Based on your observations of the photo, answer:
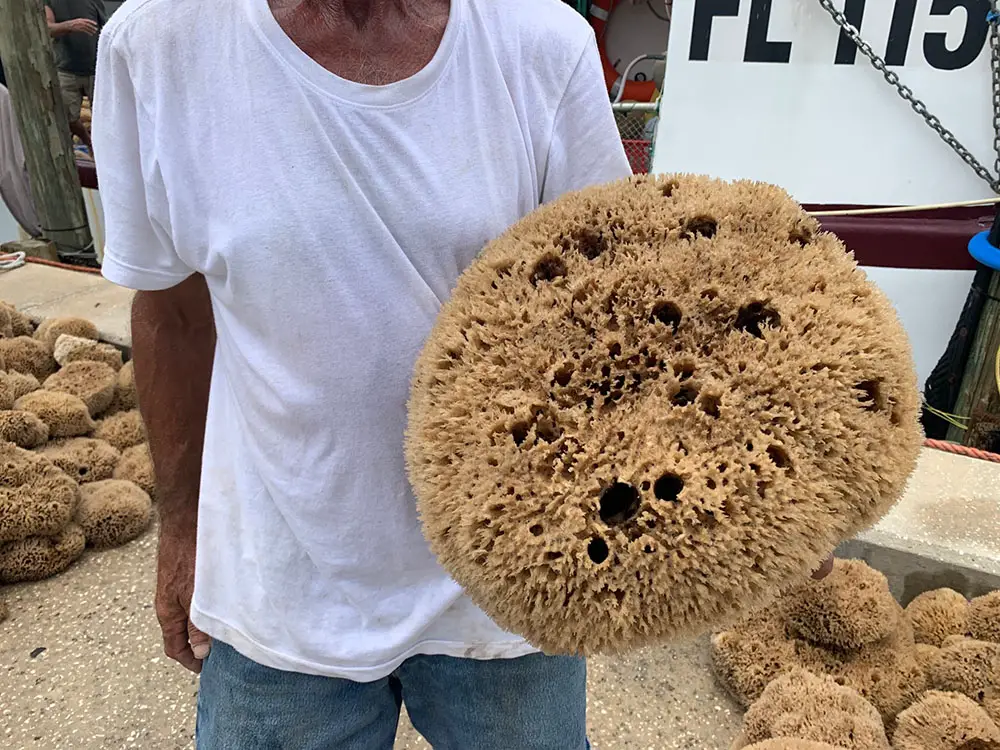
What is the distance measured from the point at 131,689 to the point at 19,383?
161 centimetres

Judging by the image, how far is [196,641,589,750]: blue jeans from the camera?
A: 1.14m

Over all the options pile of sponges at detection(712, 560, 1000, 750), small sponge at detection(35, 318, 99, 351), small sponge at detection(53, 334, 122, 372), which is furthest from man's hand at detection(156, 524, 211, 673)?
small sponge at detection(35, 318, 99, 351)

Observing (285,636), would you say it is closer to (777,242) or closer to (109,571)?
(777,242)

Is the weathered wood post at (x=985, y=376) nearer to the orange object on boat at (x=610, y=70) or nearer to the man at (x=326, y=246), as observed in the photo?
A: the man at (x=326, y=246)

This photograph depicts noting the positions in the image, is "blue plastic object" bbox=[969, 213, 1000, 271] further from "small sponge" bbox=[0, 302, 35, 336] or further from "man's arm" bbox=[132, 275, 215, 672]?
"small sponge" bbox=[0, 302, 35, 336]

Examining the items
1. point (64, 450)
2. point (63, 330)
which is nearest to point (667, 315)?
point (64, 450)

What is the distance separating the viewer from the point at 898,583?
2262mm

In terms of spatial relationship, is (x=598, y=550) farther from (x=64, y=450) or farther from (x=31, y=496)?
(x=64, y=450)

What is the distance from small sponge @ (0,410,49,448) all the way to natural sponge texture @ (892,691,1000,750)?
116 inches

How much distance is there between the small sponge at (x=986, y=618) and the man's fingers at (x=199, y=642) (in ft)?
6.02

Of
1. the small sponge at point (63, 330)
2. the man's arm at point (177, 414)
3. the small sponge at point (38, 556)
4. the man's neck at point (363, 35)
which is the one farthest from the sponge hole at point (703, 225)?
the small sponge at point (63, 330)

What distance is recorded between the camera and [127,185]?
948 millimetres

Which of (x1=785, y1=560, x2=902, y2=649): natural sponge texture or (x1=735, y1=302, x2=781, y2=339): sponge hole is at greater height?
(x1=735, y1=302, x2=781, y2=339): sponge hole

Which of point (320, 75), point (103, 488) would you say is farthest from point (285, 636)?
point (103, 488)
